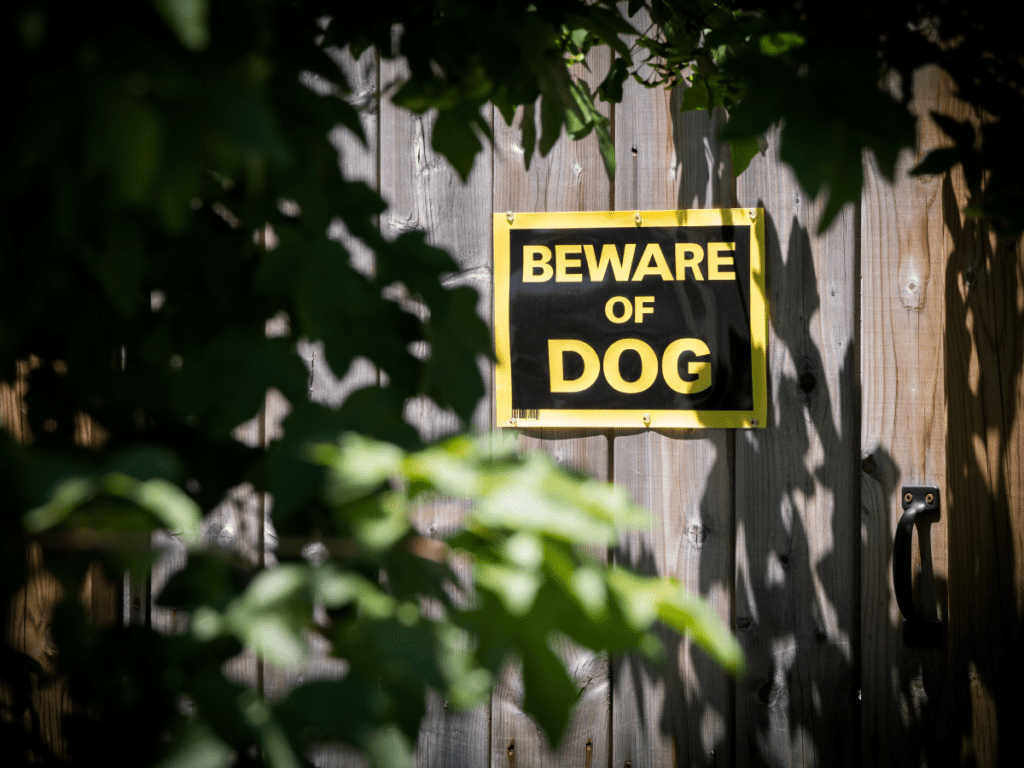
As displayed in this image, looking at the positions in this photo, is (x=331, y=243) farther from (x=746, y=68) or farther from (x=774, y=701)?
(x=774, y=701)

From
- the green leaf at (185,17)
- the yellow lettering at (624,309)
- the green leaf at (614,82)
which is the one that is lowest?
the green leaf at (185,17)

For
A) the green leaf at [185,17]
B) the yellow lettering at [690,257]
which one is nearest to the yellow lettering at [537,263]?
the yellow lettering at [690,257]

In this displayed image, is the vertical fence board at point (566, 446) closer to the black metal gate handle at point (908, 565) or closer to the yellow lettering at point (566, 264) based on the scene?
the yellow lettering at point (566, 264)

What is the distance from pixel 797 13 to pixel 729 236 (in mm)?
789

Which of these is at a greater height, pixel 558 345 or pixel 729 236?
pixel 729 236

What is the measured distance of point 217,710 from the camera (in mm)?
285

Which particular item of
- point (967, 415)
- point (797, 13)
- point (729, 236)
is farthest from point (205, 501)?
point (967, 415)

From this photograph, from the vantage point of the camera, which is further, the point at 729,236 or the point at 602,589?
the point at 729,236

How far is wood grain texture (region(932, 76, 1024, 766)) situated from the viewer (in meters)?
1.14

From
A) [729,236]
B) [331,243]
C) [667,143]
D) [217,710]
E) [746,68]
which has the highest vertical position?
[667,143]

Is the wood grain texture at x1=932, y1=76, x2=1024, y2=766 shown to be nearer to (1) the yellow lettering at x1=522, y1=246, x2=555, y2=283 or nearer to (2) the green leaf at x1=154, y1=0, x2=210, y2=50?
(1) the yellow lettering at x1=522, y1=246, x2=555, y2=283

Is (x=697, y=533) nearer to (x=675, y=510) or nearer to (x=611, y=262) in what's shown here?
(x=675, y=510)

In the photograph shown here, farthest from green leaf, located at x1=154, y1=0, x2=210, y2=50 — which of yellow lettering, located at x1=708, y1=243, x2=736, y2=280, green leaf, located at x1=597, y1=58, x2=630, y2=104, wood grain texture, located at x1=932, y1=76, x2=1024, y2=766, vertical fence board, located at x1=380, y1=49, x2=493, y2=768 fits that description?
wood grain texture, located at x1=932, y1=76, x2=1024, y2=766

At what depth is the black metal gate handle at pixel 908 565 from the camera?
43.4 inches
